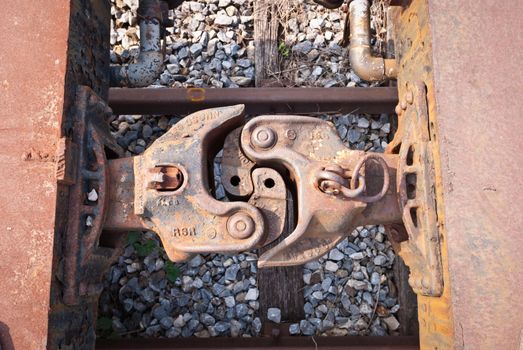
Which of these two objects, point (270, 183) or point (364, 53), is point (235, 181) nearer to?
point (270, 183)

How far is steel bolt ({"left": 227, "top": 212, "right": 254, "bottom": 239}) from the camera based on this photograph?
2014 millimetres

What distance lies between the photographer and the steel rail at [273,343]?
3.00m

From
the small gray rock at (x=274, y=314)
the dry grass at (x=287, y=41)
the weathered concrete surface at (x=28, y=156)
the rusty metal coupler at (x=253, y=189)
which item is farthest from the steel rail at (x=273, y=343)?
the dry grass at (x=287, y=41)

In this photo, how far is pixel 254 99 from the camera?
322cm

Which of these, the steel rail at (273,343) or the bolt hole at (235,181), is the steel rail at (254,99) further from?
the steel rail at (273,343)

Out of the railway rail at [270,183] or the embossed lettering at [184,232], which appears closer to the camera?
the railway rail at [270,183]

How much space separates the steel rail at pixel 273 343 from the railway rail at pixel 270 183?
76 cm

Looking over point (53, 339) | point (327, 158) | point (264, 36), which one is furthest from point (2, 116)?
point (264, 36)

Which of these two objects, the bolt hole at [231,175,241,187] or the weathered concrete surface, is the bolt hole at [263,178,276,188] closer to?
the bolt hole at [231,175,241,187]

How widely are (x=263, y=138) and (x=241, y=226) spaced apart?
1.40 ft

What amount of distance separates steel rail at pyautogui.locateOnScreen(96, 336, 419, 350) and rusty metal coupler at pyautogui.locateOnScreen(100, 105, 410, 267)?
1.16m

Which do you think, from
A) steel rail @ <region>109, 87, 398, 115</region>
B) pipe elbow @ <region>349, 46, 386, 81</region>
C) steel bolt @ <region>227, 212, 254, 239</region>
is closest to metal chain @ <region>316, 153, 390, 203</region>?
steel bolt @ <region>227, 212, 254, 239</region>

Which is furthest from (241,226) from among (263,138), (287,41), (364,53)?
(287,41)

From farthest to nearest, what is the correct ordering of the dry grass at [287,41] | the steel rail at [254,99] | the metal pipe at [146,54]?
the dry grass at [287,41]
the steel rail at [254,99]
the metal pipe at [146,54]
